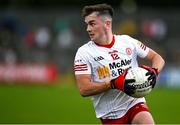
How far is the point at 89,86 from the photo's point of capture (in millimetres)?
9711

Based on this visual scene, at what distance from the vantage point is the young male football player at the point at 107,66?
998 centimetres

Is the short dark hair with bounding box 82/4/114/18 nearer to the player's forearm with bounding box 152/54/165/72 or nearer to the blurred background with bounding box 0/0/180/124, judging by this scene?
the player's forearm with bounding box 152/54/165/72

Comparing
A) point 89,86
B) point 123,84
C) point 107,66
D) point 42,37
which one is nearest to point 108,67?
point 107,66

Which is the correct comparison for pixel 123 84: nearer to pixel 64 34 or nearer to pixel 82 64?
pixel 82 64

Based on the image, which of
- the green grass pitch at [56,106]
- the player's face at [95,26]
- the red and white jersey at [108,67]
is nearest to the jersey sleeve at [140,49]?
the red and white jersey at [108,67]

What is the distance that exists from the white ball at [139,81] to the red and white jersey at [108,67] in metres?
0.48

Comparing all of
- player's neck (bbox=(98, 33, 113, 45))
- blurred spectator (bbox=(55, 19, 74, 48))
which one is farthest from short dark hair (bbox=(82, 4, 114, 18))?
blurred spectator (bbox=(55, 19, 74, 48))

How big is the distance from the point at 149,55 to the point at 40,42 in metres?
19.4

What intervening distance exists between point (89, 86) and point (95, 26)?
87cm

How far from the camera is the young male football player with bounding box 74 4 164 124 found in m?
9.98

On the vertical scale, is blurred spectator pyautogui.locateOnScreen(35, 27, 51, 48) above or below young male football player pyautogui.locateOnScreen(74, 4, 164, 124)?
below

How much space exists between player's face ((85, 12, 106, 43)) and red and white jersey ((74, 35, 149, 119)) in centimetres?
22

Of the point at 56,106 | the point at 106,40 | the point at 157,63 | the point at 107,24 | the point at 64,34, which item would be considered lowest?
the point at 56,106

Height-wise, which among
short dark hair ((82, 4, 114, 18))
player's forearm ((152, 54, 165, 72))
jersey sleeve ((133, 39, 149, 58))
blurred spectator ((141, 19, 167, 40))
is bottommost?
blurred spectator ((141, 19, 167, 40))
